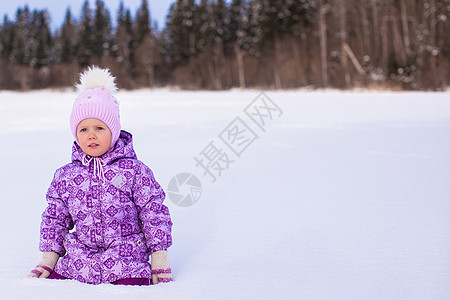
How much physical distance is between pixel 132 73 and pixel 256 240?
3672 centimetres

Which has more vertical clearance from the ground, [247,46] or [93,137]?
[247,46]

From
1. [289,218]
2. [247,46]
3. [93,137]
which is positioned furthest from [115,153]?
[247,46]

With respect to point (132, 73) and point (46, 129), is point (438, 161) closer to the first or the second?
point (46, 129)

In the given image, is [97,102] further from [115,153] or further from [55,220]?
[55,220]

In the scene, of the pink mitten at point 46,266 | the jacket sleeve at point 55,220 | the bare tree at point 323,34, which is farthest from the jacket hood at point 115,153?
the bare tree at point 323,34

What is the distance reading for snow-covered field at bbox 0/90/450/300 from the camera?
163 centimetres

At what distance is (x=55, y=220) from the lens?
5.73 ft

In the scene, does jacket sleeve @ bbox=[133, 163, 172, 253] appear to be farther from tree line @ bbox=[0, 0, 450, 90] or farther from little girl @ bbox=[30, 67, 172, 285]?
tree line @ bbox=[0, 0, 450, 90]

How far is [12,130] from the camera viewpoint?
7590 mm

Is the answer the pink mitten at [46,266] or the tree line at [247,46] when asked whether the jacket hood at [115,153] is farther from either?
the tree line at [247,46]

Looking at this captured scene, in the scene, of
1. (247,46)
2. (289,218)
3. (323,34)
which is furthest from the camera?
(247,46)

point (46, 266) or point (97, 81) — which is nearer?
point (46, 266)

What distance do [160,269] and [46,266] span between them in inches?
17.8

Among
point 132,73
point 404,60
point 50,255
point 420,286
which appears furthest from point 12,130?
point 132,73
